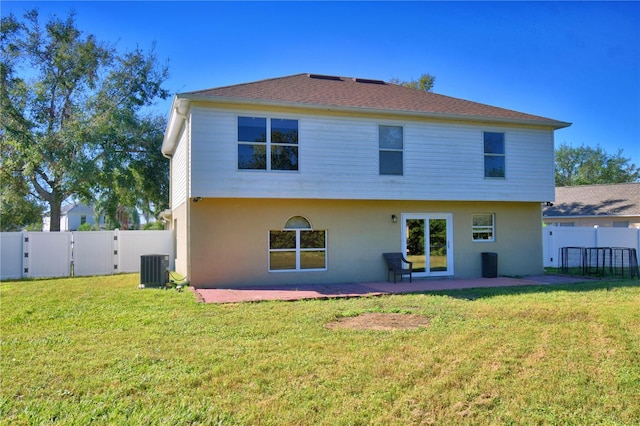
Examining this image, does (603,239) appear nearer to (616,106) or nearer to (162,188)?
(616,106)

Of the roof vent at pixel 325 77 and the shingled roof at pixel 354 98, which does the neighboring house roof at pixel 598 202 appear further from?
the roof vent at pixel 325 77

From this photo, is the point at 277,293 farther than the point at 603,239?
No

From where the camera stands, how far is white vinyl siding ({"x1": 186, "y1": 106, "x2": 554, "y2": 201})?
11328 millimetres

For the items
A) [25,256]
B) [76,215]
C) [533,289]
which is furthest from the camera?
[76,215]

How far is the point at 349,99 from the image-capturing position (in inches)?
512

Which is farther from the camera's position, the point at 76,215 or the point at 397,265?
the point at 76,215

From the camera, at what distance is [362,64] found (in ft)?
65.3

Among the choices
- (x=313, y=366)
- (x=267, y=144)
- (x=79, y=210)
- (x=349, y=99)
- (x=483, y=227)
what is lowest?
(x=313, y=366)

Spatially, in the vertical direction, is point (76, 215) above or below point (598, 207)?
above

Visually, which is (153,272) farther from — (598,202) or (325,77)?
(598,202)

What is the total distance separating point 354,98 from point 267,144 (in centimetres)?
330

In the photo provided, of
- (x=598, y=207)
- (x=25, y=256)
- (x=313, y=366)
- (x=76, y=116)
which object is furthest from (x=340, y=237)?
(x=598, y=207)

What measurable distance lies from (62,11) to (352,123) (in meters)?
19.8

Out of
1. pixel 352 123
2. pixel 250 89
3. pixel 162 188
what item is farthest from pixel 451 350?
pixel 162 188
